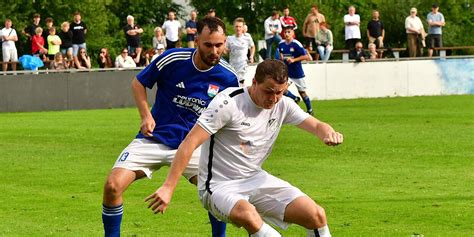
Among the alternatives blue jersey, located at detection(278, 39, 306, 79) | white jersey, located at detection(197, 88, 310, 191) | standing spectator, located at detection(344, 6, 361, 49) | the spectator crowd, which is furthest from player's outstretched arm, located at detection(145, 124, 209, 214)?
standing spectator, located at detection(344, 6, 361, 49)

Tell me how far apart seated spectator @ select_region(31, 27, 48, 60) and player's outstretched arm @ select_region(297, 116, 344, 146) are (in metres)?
27.5

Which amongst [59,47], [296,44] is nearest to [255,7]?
[59,47]

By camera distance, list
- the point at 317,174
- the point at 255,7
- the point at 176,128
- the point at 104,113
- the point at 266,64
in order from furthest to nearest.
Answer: the point at 255,7 < the point at 104,113 < the point at 317,174 < the point at 176,128 < the point at 266,64

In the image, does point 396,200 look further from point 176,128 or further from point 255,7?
point 255,7

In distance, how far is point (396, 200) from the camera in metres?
14.0

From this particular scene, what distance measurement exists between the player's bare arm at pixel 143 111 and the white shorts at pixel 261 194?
1.51 metres

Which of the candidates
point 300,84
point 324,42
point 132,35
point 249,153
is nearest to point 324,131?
point 249,153

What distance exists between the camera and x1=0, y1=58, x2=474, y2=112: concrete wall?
3528cm

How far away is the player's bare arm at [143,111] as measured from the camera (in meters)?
10.7

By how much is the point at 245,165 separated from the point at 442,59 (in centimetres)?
3307

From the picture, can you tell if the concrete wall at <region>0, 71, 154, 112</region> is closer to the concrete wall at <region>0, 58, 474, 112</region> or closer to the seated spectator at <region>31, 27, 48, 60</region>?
the concrete wall at <region>0, 58, 474, 112</region>

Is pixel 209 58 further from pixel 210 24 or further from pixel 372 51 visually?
pixel 372 51

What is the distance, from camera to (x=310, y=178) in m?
16.4

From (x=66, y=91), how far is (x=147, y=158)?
83.4 feet
